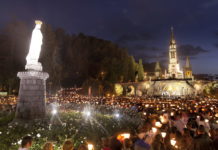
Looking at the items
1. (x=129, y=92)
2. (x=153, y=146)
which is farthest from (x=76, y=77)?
(x=153, y=146)

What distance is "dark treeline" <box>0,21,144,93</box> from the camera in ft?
116

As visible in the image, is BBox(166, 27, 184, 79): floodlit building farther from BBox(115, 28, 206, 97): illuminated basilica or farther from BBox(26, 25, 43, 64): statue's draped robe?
BBox(26, 25, 43, 64): statue's draped robe

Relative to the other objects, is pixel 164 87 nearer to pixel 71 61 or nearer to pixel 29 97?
pixel 71 61

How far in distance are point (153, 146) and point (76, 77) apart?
49.4m

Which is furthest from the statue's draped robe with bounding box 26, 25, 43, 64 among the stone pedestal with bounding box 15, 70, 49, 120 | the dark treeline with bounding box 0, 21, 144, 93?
the dark treeline with bounding box 0, 21, 144, 93

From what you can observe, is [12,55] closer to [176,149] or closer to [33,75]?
[33,75]

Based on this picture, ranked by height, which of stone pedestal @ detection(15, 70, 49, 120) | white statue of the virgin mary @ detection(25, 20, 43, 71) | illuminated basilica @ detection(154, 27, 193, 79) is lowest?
stone pedestal @ detection(15, 70, 49, 120)

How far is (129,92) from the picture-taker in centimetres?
6506

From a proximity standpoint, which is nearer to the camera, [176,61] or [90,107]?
[90,107]

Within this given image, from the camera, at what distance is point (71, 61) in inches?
2167

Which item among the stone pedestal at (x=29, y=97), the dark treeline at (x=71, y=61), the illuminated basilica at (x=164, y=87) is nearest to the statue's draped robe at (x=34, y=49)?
the stone pedestal at (x=29, y=97)

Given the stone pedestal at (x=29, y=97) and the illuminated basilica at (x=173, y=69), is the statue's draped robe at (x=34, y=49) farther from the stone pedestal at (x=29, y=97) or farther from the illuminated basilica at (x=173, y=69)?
the illuminated basilica at (x=173, y=69)

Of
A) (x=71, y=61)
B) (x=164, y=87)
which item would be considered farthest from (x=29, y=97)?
(x=164, y=87)

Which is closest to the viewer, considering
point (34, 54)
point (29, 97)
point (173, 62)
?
point (29, 97)
